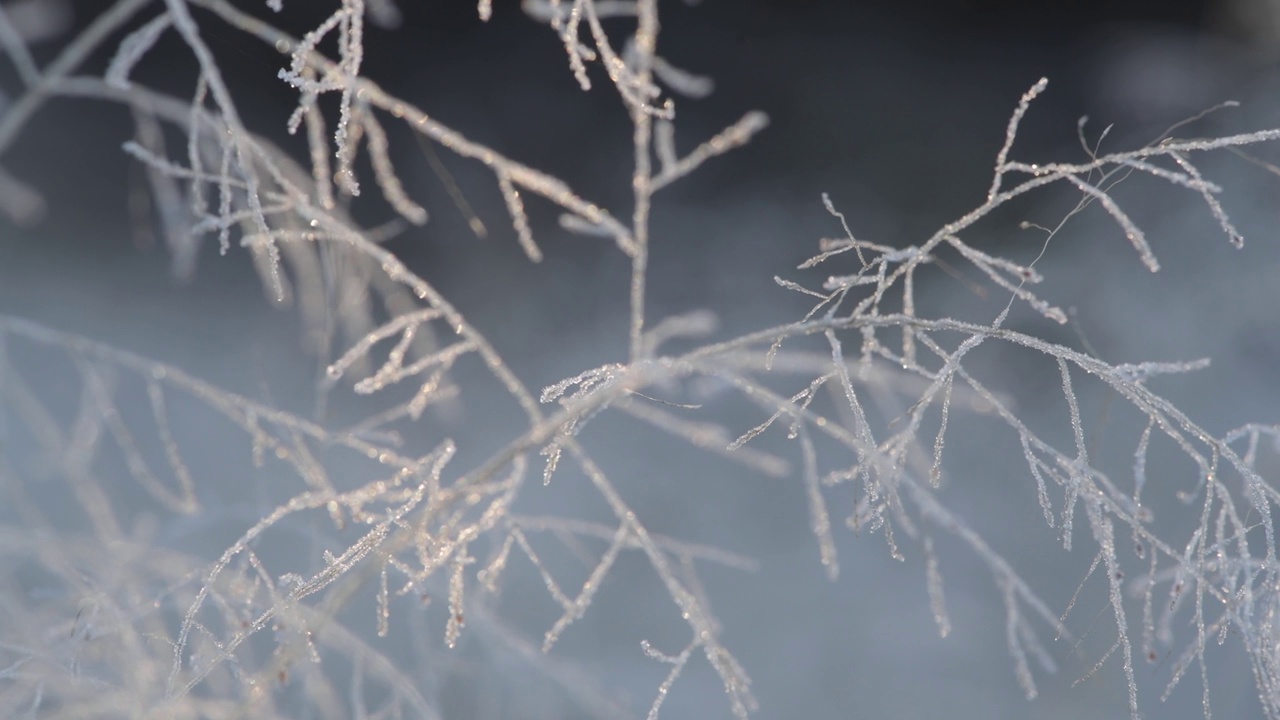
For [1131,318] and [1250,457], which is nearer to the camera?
[1250,457]

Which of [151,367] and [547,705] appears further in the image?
[547,705]

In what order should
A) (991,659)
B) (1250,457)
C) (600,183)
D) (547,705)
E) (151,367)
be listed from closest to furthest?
(1250,457) < (151,367) < (547,705) < (991,659) < (600,183)

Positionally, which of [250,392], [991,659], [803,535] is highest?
[250,392]

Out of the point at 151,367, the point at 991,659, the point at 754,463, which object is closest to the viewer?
the point at 151,367

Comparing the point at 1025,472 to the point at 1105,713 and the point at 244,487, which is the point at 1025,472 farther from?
the point at 244,487

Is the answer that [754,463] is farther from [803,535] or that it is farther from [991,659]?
[991,659]

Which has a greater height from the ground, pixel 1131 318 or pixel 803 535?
pixel 1131 318

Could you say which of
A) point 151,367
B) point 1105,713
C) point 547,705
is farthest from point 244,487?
point 1105,713

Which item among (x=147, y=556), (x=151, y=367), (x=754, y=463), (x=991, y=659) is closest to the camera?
(x=151, y=367)

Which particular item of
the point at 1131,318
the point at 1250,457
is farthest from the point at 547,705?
the point at 1131,318
